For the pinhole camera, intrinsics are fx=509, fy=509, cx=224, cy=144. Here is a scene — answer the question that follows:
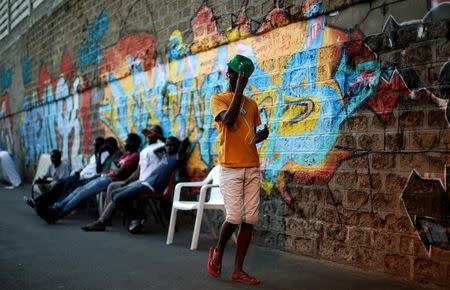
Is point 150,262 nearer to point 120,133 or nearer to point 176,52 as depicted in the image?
point 176,52

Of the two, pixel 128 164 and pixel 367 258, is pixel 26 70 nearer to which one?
pixel 128 164

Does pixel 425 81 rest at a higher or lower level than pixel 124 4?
lower

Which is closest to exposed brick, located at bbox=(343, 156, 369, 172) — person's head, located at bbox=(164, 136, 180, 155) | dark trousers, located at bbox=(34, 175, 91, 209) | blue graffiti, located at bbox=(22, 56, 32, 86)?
person's head, located at bbox=(164, 136, 180, 155)

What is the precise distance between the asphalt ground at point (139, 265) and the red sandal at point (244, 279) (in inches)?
2.1

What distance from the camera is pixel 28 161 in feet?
51.2

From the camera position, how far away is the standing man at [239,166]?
4090 millimetres

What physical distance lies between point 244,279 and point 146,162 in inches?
134

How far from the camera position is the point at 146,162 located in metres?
7.13

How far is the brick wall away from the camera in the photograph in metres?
4.07

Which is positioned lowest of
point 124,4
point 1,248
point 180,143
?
point 1,248

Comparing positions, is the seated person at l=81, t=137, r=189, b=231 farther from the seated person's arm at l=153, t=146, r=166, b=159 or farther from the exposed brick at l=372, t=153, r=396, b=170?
the exposed brick at l=372, t=153, r=396, b=170

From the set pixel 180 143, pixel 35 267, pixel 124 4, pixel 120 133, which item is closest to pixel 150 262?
pixel 35 267

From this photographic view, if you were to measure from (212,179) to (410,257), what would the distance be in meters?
2.76

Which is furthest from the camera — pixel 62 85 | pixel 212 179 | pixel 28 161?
pixel 28 161
